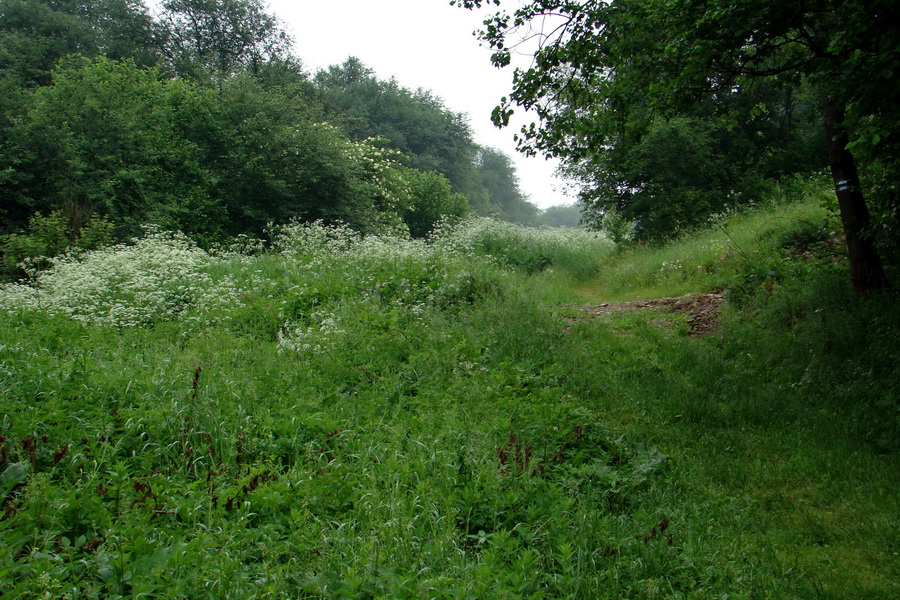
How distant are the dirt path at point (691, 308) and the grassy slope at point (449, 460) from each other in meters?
1.20

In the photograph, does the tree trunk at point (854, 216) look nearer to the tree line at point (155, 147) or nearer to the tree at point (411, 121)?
the tree line at point (155, 147)

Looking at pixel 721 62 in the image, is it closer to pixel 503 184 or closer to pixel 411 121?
pixel 411 121

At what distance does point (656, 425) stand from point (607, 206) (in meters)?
16.1

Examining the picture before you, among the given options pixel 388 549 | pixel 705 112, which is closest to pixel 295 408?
pixel 388 549

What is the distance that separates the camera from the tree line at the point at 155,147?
1778 centimetres

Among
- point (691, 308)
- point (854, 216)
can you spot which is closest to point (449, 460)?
point (854, 216)

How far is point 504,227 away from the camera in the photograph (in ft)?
66.9

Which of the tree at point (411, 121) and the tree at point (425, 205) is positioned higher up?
the tree at point (411, 121)

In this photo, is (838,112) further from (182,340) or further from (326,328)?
(182,340)

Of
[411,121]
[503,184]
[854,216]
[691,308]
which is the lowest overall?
[691,308]

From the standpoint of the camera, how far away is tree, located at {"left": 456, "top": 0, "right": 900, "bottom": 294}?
4.95m

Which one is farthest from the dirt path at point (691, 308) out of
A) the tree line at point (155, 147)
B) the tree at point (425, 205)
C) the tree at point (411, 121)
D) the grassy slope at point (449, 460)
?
the tree at point (411, 121)

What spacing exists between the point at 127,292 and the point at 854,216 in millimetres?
10943

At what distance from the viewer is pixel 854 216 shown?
717cm
